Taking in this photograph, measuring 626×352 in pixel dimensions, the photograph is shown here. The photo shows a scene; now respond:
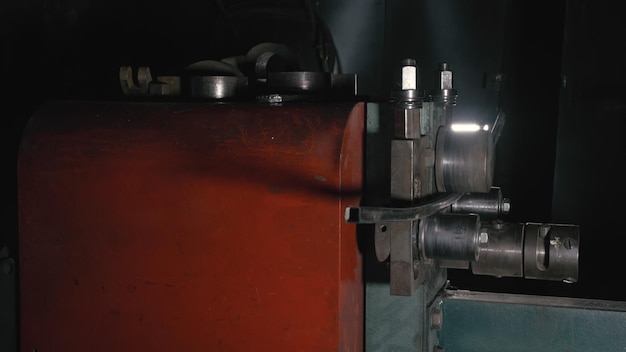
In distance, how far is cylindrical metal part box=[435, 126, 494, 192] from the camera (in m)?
0.99

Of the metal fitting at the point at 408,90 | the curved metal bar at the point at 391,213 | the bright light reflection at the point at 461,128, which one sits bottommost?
the curved metal bar at the point at 391,213

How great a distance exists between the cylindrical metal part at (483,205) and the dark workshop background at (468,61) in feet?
1.31

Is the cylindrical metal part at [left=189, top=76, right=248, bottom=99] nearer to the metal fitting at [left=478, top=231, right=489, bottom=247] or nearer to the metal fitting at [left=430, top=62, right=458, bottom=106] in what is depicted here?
the metal fitting at [left=430, top=62, right=458, bottom=106]

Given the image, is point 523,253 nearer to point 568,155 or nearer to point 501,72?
point 568,155

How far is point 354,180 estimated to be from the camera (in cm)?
100

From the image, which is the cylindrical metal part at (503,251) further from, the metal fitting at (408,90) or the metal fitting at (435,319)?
the metal fitting at (408,90)

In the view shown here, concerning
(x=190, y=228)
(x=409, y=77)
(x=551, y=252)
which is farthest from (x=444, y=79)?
(x=190, y=228)

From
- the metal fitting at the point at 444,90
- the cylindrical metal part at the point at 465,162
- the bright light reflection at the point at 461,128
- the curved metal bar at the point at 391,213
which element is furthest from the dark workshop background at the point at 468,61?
the curved metal bar at the point at 391,213

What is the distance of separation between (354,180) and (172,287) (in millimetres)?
317

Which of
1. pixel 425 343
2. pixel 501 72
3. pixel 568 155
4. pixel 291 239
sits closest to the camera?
pixel 291 239

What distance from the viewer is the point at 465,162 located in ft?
3.29

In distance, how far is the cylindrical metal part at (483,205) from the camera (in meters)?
1.16

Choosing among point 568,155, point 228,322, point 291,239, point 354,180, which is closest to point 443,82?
point 354,180

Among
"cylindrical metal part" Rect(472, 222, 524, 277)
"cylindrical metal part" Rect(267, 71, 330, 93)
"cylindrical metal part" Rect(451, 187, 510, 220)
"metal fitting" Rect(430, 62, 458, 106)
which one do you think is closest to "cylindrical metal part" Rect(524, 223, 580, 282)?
"cylindrical metal part" Rect(472, 222, 524, 277)
